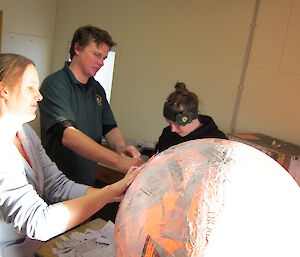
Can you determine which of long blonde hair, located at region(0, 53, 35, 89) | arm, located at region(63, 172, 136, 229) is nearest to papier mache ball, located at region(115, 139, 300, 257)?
arm, located at region(63, 172, 136, 229)

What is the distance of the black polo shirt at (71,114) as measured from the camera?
5.37ft

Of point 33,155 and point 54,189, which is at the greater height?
point 33,155

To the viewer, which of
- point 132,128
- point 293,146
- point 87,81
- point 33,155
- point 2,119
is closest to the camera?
point 2,119

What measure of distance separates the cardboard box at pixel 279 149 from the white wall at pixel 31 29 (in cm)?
210

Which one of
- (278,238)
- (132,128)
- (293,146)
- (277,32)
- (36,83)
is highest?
(277,32)

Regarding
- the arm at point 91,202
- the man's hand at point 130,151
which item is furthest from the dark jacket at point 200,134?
the arm at point 91,202

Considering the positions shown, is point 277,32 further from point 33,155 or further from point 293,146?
point 33,155

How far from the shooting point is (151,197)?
2.42 feet

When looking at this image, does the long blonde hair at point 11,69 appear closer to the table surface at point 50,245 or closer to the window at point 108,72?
the table surface at point 50,245

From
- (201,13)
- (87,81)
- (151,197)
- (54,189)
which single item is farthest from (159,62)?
(151,197)

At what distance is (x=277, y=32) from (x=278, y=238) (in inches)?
78.4

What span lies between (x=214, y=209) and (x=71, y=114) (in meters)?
1.13

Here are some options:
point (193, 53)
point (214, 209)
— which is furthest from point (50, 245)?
point (193, 53)

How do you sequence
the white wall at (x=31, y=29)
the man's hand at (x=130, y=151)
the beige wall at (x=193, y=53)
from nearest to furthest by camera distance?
the man's hand at (x=130, y=151)
the beige wall at (x=193, y=53)
the white wall at (x=31, y=29)
